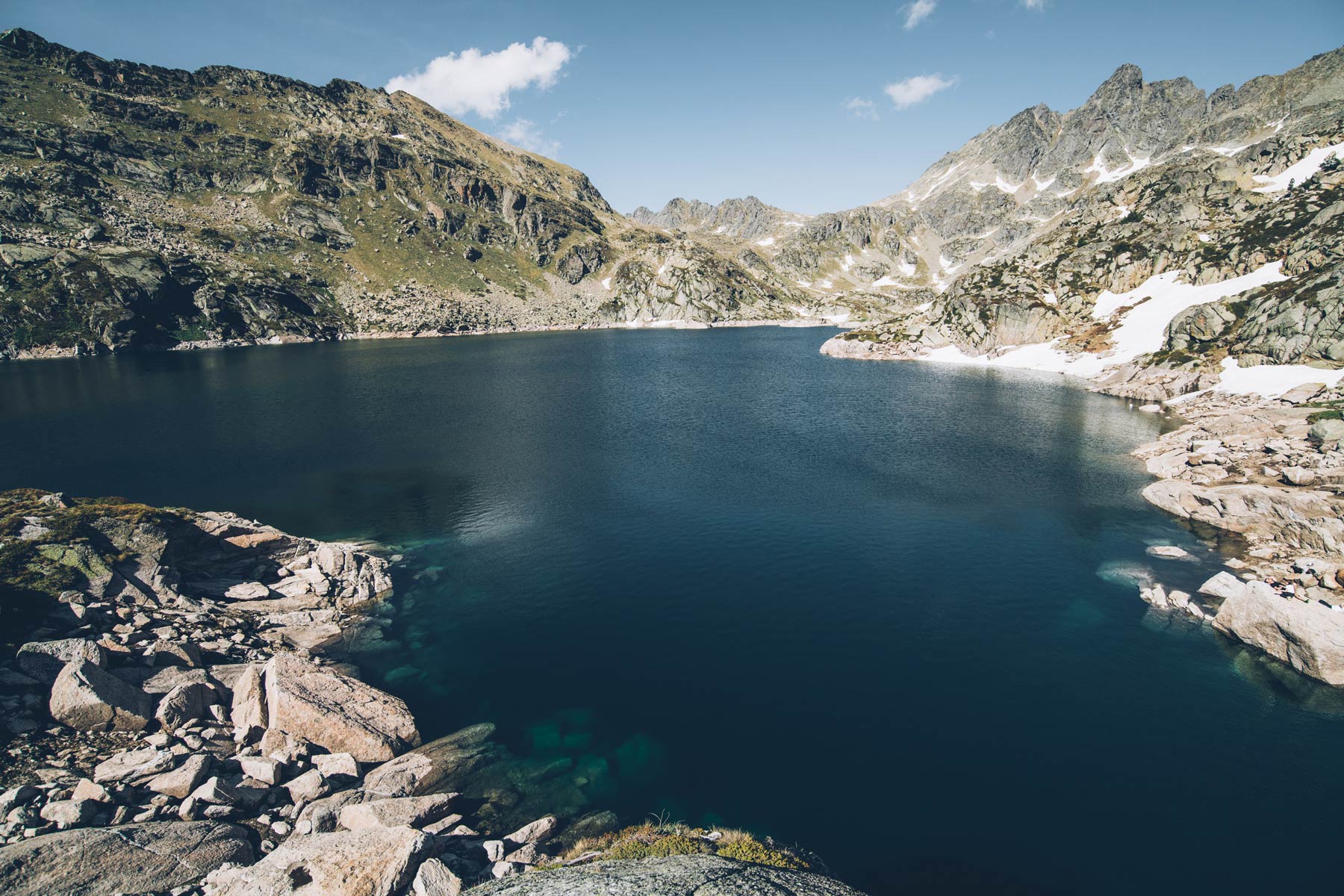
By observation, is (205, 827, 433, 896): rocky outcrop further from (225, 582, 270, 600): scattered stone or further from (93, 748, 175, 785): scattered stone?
(225, 582, 270, 600): scattered stone

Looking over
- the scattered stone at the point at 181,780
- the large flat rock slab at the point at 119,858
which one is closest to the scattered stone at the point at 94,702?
the scattered stone at the point at 181,780

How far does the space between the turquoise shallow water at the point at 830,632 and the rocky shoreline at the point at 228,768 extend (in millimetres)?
4053

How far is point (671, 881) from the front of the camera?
15.1m

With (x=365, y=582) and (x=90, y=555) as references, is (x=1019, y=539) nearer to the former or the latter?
(x=365, y=582)

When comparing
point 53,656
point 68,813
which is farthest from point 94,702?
point 68,813

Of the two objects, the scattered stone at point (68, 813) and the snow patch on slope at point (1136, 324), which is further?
the snow patch on slope at point (1136, 324)

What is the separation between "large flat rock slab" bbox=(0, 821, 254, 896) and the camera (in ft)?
54.9

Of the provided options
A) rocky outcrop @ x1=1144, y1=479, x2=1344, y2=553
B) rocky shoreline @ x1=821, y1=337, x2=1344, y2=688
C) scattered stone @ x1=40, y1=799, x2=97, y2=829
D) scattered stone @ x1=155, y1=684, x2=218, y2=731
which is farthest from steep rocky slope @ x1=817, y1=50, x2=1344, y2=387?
scattered stone @ x1=40, y1=799, x2=97, y2=829

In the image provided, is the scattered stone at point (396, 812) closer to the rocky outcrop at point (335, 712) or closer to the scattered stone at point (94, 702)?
the rocky outcrop at point (335, 712)

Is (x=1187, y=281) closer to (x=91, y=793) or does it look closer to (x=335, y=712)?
(x=335, y=712)

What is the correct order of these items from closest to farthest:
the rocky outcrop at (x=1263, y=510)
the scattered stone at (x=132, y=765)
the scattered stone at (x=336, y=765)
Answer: the scattered stone at (x=132, y=765), the scattered stone at (x=336, y=765), the rocky outcrop at (x=1263, y=510)

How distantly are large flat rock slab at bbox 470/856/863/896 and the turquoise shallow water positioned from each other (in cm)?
763

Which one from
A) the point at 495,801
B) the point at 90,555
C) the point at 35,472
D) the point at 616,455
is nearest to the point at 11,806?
the point at 495,801

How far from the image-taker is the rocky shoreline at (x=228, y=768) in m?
17.7
